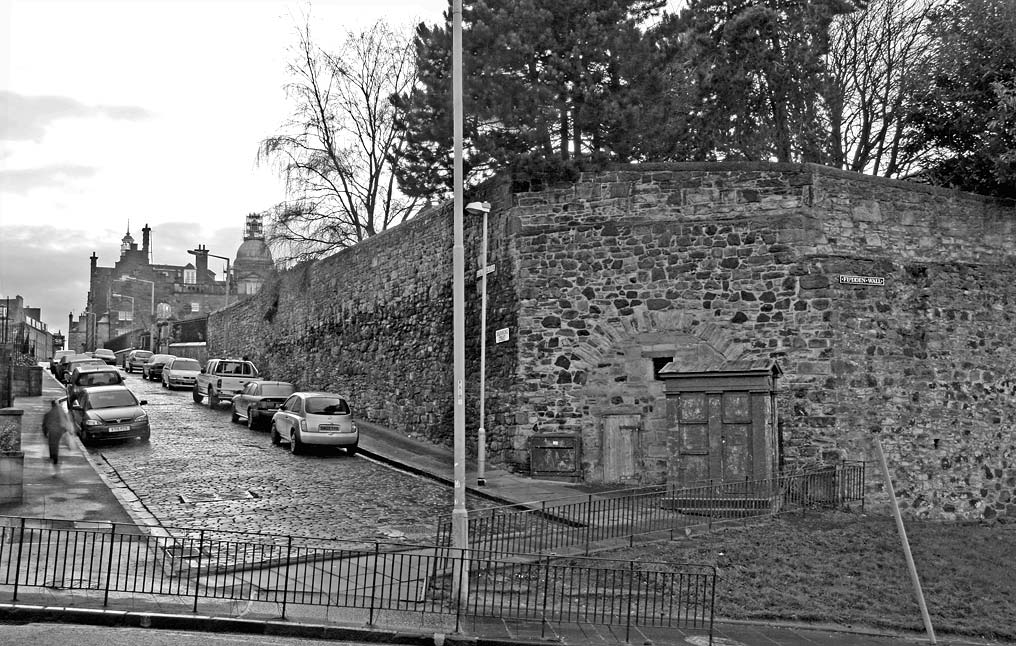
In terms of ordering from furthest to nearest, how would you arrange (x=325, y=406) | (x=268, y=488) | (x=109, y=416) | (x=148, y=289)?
(x=148, y=289) → (x=109, y=416) → (x=325, y=406) → (x=268, y=488)

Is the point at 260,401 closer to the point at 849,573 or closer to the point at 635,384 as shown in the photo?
the point at 635,384

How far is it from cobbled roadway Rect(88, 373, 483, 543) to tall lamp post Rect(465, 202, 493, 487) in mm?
1025

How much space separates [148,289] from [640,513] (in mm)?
102178

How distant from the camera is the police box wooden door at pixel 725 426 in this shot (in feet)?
46.9

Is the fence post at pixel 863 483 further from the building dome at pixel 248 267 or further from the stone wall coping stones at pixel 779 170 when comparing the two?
the building dome at pixel 248 267

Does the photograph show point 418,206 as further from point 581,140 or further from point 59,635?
point 59,635

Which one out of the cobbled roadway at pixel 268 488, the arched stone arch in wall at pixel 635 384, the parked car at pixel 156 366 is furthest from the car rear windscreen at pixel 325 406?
the parked car at pixel 156 366

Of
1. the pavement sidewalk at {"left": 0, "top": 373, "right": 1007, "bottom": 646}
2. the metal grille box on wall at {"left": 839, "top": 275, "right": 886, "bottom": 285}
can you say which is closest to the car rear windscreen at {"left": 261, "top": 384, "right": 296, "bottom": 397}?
the pavement sidewalk at {"left": 0, "top": 373, "right": 1007, "bottom": 646}

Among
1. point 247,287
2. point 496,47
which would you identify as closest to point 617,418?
point 496,47

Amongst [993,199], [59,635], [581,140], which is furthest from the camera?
[581,140]

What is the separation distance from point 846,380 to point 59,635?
14750 mm

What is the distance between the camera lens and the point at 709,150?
25672mm

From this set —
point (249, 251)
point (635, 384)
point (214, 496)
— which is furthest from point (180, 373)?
point (249, 251)

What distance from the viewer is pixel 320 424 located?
21031 mm
